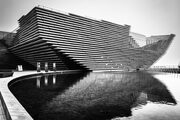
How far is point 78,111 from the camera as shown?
5996 mm

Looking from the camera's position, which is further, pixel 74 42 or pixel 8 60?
pixel 8 60

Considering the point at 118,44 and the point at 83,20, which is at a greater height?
the point at 83,20

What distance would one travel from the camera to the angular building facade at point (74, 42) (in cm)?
3209

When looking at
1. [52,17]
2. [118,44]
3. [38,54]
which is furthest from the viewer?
[118,44]

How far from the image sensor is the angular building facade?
105 feet

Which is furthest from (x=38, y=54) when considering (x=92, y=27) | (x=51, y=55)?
(x=92, y=27)

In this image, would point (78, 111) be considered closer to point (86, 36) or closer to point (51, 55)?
point (51, 55)

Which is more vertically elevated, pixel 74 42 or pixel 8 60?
pixel 74 42

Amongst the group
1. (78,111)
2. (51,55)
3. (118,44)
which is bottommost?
(78,111)

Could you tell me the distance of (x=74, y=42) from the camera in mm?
35406

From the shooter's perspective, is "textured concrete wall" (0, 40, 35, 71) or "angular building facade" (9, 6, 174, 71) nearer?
"angular building facade" (9, 6, 174, 71)

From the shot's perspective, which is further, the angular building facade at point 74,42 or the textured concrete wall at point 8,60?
the textured concrete wall at point 8,60

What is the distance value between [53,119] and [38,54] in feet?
111

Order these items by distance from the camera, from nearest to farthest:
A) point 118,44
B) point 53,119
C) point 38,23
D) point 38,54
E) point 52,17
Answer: point 53,119
point 38,23
point 52,17
point 38,54
point 118,44
